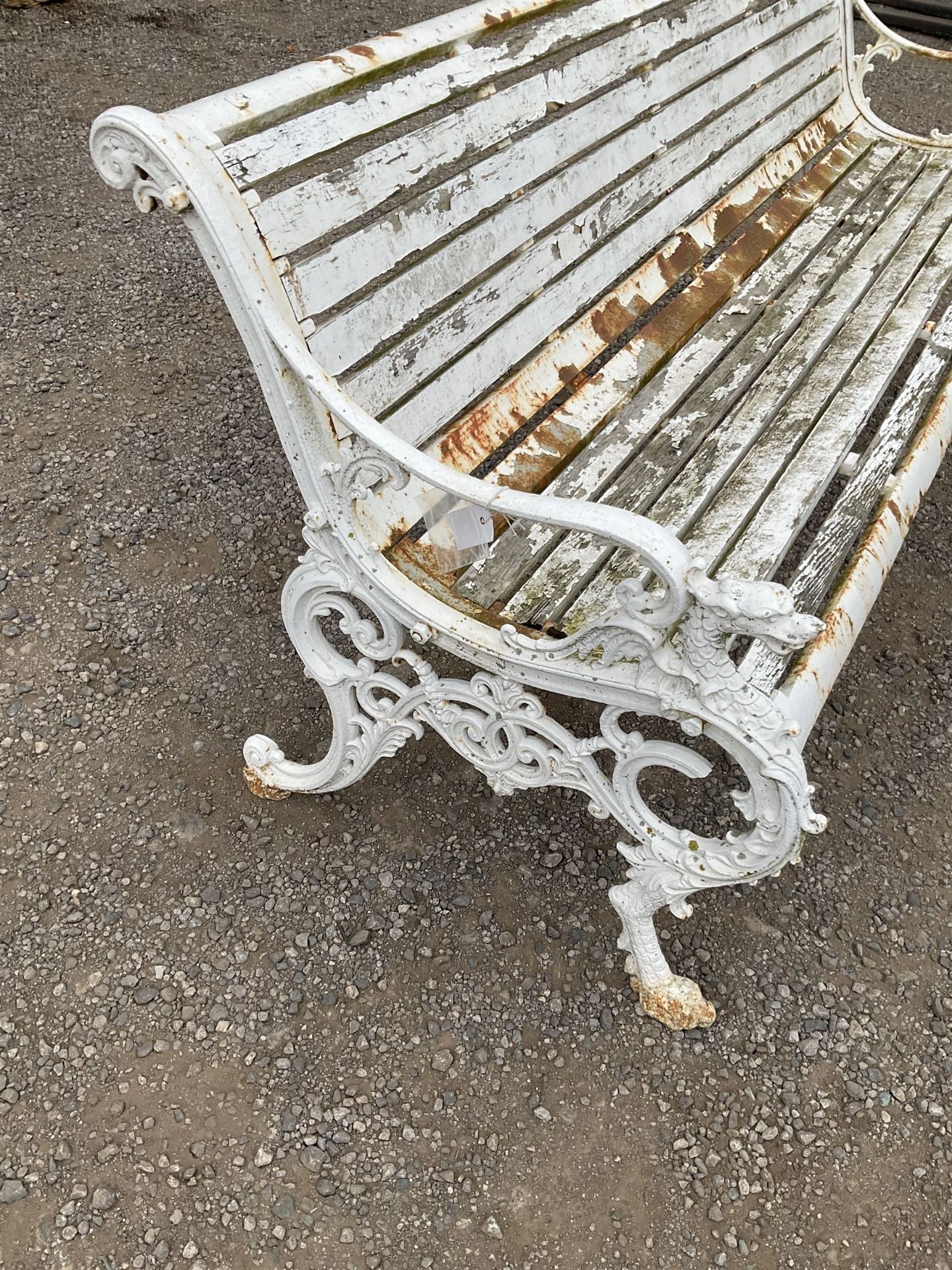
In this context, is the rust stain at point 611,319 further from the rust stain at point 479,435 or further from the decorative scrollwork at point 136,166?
the decorative scrollwork at point 136,166

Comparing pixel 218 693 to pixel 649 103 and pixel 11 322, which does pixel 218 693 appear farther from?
pixel 11 322

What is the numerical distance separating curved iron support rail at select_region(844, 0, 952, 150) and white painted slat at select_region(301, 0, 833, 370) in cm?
106

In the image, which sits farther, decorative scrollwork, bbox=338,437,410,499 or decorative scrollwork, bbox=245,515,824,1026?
decorative scrollwork, bbox=338,437,410,499

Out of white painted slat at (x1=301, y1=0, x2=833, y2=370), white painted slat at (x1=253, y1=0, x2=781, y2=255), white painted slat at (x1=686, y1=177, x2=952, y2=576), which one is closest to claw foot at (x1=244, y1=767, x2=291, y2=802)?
white painted slat at (x1=301, y1=0, x2=833, y2=370)

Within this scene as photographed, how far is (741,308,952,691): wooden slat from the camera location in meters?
1.73

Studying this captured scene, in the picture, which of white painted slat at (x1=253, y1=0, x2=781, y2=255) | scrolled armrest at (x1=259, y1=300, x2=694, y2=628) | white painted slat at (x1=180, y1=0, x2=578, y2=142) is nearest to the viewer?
scrolled armrest at (x1=259, y1=300, x2=694, y2=628)

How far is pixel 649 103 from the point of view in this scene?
2.44 metres

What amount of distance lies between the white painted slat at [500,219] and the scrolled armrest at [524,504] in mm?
149

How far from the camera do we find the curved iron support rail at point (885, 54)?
347 cm

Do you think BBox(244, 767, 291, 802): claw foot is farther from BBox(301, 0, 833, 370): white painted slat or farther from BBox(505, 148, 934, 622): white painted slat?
BBox(301, 0, 833, 370): white painted slat

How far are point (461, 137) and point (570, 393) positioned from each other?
65 centimetres

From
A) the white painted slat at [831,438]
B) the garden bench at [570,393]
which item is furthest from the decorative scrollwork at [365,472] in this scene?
the white painted slat at [831,438]

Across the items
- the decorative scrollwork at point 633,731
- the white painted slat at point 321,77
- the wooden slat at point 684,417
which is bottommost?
the decorative scrollwork at point 633,731

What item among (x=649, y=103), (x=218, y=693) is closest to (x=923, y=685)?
(x=649, y=103)
